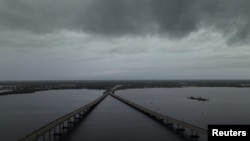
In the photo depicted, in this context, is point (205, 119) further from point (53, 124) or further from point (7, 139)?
point (7, 139)

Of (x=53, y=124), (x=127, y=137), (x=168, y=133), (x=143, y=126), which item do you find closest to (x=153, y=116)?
(x=143, y=126)

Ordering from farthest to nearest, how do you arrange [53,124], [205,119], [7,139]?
[205,119] < [53,124] < [7,139]

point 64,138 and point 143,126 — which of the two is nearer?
point 64,138

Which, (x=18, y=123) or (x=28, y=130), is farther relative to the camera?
(x=18, y=123)

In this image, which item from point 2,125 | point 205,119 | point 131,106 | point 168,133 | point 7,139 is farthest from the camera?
point 131,106

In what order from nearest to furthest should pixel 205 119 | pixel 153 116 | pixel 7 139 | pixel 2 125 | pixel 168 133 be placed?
1. pixel 7 139
2. pixel 168 133
3. pixel 2 125
4. pixel 205 119
5. pixel 153 116

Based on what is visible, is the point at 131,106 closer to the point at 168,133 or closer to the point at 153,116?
the point at 153,116

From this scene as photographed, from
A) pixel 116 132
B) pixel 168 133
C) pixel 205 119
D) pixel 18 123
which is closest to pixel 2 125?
pixel 18 123

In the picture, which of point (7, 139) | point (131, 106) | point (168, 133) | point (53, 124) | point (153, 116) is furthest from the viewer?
point (131, 106)
